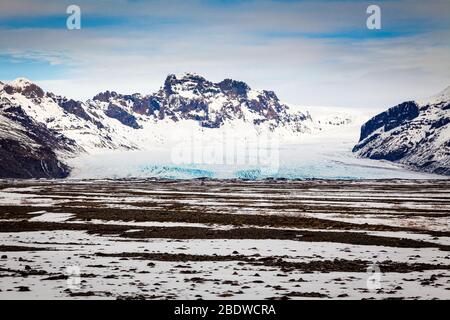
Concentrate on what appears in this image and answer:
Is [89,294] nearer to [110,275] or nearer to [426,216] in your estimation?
[110,275]

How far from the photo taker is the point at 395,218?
5950cm

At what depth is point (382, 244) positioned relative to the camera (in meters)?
38.9

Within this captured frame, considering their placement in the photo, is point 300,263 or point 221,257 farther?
point 221,257

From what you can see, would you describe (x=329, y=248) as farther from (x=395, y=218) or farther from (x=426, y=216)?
(x=426, y=216)

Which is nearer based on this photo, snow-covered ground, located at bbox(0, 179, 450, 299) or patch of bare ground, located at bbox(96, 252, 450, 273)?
snow-covered ground, located at bbox(0, 179, 450, 299)

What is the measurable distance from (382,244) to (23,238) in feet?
84.4

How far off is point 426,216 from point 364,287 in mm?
41101

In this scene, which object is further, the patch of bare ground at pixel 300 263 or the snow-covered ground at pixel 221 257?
the patch of bare ground at pixel 300 263
